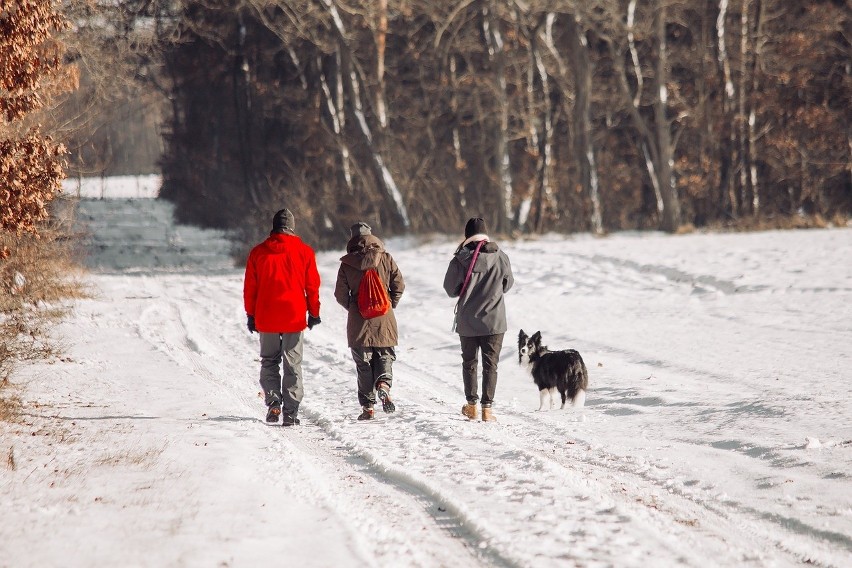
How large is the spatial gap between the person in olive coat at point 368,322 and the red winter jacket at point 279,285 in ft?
1.34

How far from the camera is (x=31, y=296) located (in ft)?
51.1

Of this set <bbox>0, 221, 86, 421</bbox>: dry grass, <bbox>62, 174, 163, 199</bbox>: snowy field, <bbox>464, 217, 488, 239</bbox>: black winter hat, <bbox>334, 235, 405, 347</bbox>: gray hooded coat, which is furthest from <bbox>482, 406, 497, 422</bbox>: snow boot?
<bbox>62, 174, 163, 199</bbox>: snowy field

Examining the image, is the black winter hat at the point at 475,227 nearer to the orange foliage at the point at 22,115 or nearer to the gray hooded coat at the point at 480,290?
the gray hooded coat at the point at 480,290

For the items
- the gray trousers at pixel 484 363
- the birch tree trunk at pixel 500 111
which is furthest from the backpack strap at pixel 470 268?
the birch tree trunk at pixel 500 111

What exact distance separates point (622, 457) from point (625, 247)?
1761 centimetres

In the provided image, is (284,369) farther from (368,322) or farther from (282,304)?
(368,322)

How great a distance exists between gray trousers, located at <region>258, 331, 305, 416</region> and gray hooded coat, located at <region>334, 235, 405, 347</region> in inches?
22.8

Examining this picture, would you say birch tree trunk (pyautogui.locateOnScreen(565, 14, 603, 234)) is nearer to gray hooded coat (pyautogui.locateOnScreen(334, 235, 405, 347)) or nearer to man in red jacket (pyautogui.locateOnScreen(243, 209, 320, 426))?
gray hooded coat (pyautogui.locateOnScreen(334, 235, 405, 347))

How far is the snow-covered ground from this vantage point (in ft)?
17.4

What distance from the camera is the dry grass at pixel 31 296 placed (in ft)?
32.2

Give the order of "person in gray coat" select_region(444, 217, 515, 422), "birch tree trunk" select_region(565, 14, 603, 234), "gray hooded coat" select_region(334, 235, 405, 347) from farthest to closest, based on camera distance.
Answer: "birch tree trunk" select_region(565, 14, 603, 234) < "gray hooded coat" select_region(334, 235, 405, 347) < "person in gray coat" select_region(444, 217, 515, 422)

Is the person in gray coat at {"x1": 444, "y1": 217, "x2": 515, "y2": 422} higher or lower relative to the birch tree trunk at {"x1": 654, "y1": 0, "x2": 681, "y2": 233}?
lower

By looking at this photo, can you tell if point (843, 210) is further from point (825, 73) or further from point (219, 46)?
point (219, 46)

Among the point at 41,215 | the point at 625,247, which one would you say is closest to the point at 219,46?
the point at 625,247
